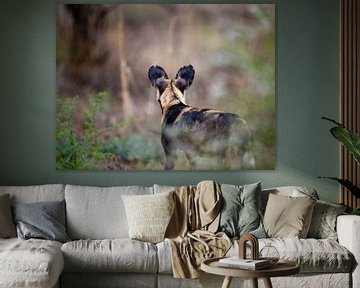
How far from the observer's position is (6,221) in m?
6.68

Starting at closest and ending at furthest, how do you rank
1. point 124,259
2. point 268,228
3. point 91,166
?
point 124,259 < point 268,228 < point 91,166

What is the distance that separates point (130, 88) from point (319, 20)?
176 cm

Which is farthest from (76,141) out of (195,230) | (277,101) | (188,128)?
(277,101)

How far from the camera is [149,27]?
7441mm

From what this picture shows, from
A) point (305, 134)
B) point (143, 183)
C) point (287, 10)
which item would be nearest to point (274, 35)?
point (287, 10)

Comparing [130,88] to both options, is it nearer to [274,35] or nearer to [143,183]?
[143,183]

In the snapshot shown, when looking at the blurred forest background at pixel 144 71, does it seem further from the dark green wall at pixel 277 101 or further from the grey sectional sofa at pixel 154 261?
the grey sectional sofa at pixel 154 261

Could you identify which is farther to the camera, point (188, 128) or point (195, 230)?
point (188, 128)

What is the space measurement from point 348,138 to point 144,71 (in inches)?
72.3

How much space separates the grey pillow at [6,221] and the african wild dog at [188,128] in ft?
4.73

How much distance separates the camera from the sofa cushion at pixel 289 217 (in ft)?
22.0

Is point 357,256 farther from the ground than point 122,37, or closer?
closer

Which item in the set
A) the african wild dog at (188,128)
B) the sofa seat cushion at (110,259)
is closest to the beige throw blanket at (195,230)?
the sofa seat cushion at (110,259)

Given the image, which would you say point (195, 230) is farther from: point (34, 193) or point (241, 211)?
point (34, 193)
